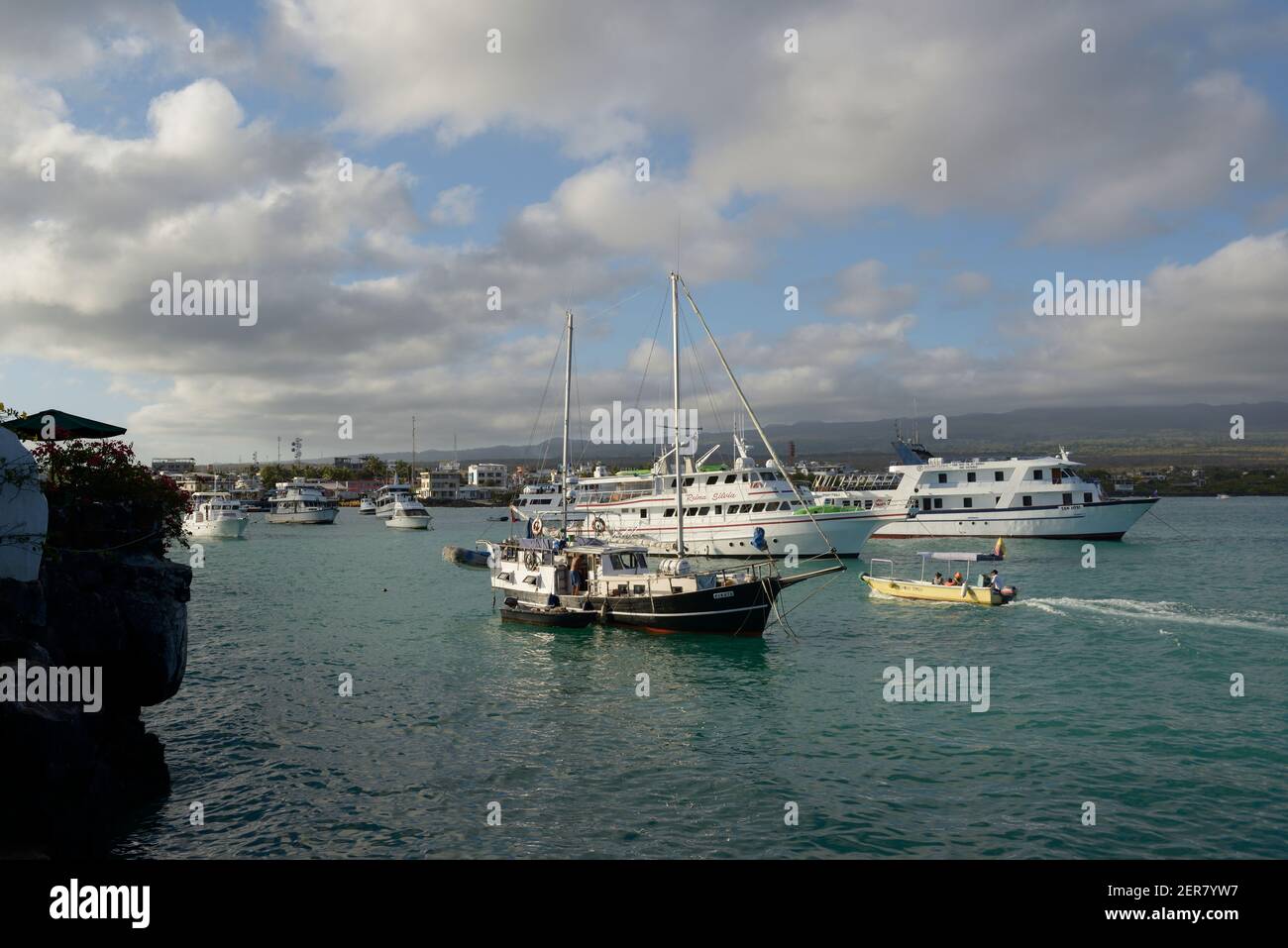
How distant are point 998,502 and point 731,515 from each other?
23.8 meters

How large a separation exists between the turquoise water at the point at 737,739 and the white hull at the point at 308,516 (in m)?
99.0

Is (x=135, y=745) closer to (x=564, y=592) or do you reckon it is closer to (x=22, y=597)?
(x=22, y=597)

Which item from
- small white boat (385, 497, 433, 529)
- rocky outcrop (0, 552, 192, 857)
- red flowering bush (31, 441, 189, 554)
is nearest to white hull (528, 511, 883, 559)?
red flowering bush (31, 441, 189, 554)

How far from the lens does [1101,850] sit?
12352 millimetres

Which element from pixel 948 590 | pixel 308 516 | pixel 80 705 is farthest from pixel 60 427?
pixel 308 516

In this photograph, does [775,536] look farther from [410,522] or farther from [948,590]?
[410,522]

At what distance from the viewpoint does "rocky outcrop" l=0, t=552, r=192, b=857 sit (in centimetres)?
1027

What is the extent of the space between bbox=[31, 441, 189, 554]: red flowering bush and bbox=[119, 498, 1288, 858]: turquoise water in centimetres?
471

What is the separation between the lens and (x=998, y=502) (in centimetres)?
7025

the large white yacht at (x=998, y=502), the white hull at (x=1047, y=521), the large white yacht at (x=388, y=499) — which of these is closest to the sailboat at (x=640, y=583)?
the large white yacht at (x=998, y=502)

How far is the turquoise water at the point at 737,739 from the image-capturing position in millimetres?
13133

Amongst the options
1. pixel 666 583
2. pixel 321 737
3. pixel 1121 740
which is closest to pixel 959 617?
pixel 666 583

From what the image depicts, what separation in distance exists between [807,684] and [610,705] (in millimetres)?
5933

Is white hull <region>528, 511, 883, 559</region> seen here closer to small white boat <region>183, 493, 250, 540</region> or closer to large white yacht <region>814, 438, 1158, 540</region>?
large white yacht <region>814, 438, 1158, 540</region>
